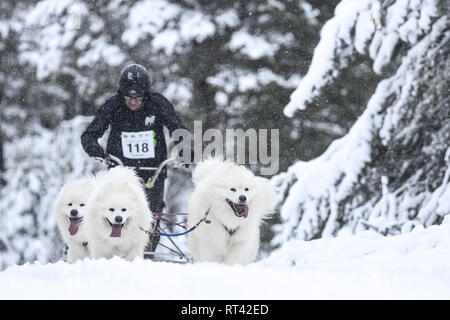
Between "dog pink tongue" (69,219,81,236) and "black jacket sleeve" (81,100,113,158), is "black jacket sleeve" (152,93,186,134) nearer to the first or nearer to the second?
"black jacket sleeve" (81,100,113,158)

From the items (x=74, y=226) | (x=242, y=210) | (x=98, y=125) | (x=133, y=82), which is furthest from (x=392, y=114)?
(x=74, y=226)

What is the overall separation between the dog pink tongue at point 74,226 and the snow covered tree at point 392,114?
1.93 metres

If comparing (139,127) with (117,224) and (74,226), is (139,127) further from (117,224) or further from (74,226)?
(117,224)

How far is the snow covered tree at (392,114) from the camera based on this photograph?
495 cm

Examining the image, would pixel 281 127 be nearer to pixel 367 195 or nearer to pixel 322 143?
pixel 322 143

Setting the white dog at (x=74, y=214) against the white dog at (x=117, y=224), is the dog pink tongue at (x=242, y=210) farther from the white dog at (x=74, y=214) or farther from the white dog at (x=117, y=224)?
the white dog at (x=74, y=214)

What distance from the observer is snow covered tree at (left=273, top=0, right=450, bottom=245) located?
4.95 metres

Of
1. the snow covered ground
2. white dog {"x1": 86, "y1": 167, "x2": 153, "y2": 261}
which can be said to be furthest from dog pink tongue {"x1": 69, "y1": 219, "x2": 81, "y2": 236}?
the snow covered ground

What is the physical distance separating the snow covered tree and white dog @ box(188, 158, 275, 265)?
64 cm

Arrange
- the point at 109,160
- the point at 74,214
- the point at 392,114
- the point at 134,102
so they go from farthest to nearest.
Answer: the point at 134,102 < the point at 109,160 < the point at 74,214 < the point at 392,114

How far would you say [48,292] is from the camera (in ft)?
11.0

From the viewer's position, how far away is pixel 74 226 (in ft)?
17.8

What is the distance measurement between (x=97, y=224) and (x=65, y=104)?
9.68m

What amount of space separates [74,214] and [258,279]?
232 cm
